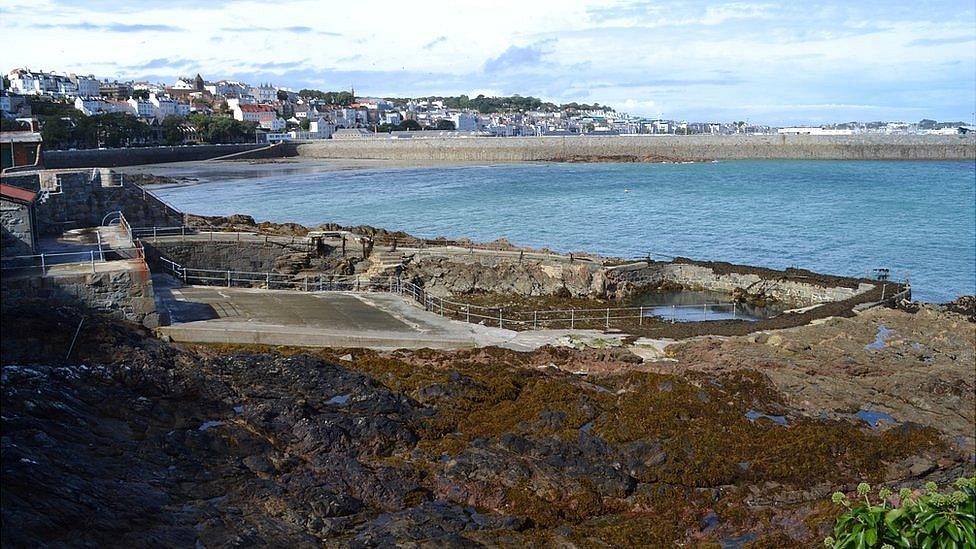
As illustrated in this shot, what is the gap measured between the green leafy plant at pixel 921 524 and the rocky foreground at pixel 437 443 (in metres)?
5.80

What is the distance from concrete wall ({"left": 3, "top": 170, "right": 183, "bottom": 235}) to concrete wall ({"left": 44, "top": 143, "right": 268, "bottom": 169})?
3862cm

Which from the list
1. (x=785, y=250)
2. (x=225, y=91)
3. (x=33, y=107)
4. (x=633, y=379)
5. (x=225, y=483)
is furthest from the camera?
(x=225, y=91)

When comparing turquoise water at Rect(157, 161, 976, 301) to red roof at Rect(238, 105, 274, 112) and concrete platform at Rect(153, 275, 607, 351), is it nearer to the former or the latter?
concrete platform at Rect(153, 275, 607, 351)

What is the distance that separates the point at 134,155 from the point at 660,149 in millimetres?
68792

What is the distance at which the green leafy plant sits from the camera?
3562mm

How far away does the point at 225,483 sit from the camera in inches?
393

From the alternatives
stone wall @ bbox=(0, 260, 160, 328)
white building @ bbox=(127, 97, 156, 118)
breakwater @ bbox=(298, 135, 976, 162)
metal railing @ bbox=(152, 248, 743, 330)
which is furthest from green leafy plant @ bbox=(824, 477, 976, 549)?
white building @ bbox=(127, 97, 156, 118)

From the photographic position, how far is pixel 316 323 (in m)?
17.5

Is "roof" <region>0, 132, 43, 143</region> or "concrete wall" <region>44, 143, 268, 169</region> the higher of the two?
"roof" <region>0, 132, 43, 143</region>

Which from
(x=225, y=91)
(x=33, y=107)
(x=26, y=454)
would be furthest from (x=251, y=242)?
(x=225, y=91)

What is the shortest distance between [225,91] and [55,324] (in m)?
196

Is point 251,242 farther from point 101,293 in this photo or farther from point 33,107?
point 33,107

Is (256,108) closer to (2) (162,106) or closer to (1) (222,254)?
(2) (162,106)

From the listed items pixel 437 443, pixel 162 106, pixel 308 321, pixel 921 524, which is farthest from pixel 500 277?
pixel 162 106
